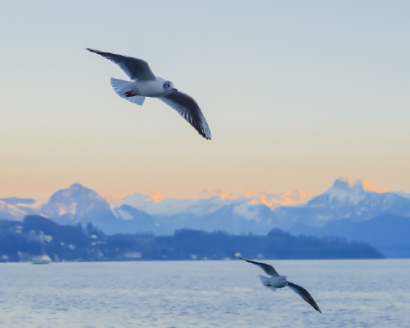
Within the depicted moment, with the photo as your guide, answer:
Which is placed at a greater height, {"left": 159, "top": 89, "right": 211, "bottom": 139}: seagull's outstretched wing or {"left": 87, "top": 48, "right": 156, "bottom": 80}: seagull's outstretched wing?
{"left": 87, "top": 48, "right": 156, "bottom": 80}: seagull's outstretched wing

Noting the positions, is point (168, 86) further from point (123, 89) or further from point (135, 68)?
point (123, 89)

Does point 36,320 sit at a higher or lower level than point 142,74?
lower

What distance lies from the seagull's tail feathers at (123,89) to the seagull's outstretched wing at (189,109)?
4.14 feet

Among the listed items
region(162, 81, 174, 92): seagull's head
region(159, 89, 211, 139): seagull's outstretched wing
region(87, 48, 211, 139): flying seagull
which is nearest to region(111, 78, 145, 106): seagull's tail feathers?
region(87, 48, 211, 139): flying seagull

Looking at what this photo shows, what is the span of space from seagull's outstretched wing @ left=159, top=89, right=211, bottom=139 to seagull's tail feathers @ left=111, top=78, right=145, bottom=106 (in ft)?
4.14

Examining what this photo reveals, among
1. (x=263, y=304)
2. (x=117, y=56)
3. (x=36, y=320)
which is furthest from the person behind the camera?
(x=263, y=304)

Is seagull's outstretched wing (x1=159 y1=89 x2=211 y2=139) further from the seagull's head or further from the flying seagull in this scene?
the seagull's head

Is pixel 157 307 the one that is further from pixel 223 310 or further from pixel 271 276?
pixel 271 276

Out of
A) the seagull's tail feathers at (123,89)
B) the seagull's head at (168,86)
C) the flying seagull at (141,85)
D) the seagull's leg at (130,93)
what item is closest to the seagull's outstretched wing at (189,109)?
the flying seagull at (141,85)

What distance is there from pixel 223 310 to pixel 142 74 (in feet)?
193

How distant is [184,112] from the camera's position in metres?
16.7

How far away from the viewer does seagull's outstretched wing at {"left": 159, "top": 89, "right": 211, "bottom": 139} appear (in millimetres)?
16139

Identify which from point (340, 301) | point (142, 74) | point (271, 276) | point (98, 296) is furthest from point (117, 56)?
point (98, 296)

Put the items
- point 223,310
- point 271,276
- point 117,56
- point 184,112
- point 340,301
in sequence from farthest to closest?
point 340,301 → point 223,310 → point 271,276 → point 184,112 → point 117,56
